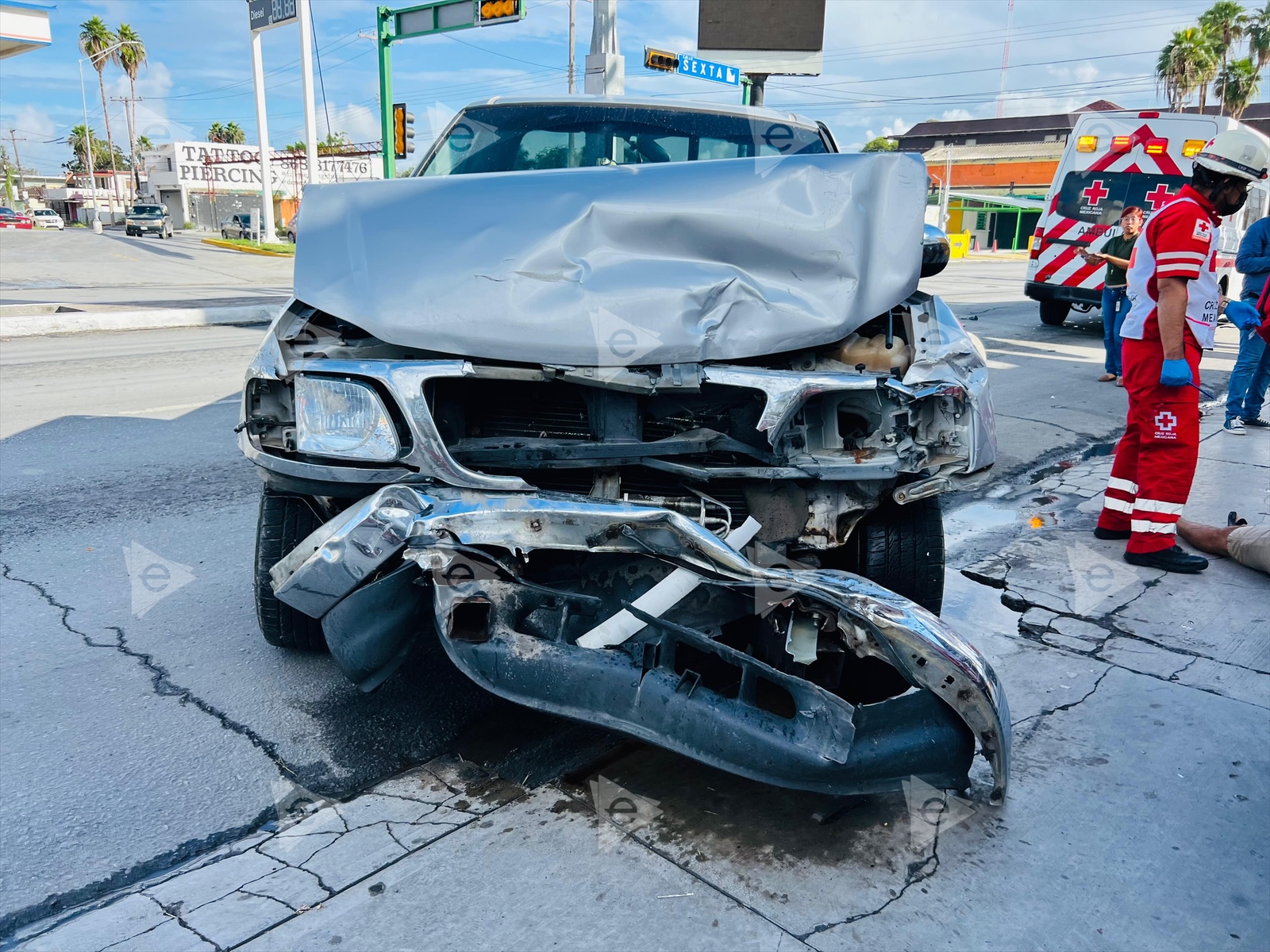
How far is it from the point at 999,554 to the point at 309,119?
2598 centimetres

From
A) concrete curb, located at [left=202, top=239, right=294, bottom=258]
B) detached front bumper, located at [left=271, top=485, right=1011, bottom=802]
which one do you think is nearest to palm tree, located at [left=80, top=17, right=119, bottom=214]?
concrete curb, located at [left=202, top=239, right=294, bottom=258]

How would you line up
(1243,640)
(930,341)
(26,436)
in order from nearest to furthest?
(930,341)
(1243,640)
(26,436)

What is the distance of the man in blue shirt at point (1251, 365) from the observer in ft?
23.6

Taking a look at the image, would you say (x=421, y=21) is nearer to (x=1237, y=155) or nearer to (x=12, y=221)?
(x=1237, y=155)

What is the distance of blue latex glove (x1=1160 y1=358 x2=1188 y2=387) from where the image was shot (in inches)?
165

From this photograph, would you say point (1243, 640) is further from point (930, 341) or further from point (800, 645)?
point (800, 645)

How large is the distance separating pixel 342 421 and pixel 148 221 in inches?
1757

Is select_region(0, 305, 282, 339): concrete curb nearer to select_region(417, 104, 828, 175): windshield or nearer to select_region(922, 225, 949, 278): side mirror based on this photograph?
select_region(417, 104, 828, 175): windshield

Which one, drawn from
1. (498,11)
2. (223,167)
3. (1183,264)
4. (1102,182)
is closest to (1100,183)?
(1102,182)

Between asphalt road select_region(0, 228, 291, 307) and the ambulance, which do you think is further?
asphalt road select_region(0, 228, 291, 307)

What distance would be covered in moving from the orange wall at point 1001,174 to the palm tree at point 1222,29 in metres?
8.35

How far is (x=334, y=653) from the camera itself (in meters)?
2.47

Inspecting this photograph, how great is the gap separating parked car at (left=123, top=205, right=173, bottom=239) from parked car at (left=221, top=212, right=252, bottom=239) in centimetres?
239

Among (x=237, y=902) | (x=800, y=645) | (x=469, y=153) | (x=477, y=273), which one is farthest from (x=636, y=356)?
(x=469, y=153)
